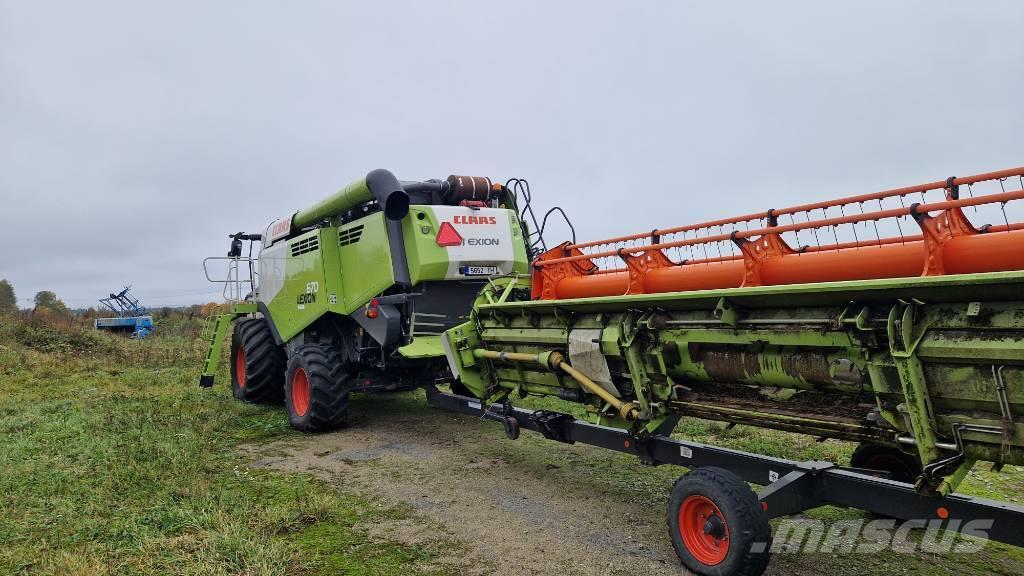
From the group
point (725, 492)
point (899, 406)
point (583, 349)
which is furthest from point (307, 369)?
point (899, 406)

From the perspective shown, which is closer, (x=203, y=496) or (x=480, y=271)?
(x=203, y=496)

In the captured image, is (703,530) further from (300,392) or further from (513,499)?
(300,392)

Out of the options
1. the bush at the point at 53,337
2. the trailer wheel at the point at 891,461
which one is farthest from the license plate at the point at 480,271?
the bush at the point at 53,337

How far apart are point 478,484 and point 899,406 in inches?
128

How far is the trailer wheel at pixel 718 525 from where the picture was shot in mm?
3158

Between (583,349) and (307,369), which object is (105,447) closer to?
(307,369)

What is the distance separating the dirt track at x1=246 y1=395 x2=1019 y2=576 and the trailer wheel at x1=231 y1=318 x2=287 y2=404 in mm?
1847

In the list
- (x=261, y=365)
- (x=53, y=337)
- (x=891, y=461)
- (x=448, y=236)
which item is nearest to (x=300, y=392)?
(x=261, y=365)

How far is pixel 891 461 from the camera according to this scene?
4.13 meters

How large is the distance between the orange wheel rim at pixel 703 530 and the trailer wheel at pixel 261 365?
22.2 feet

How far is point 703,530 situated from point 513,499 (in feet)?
6.00

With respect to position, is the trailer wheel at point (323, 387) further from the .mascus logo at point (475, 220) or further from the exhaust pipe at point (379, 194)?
the .mascus logo at point (475, 220)

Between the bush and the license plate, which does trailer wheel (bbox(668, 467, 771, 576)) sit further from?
the bush

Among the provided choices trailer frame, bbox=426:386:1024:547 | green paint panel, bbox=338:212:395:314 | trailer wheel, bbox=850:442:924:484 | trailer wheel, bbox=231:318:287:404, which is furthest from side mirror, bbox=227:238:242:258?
trailer wheel, bbox=850:442:924:484
